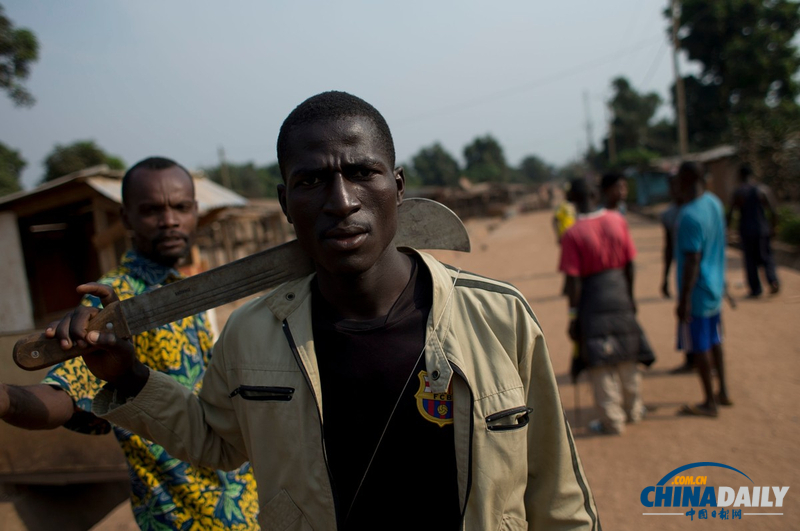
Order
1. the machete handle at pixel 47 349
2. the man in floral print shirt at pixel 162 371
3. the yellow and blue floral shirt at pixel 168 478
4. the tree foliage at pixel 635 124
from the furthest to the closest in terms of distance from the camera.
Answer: the tree foliage at pixel 635 124, the yellow and blue floral shirt at pixel 168 478, the man in floral print shirt at pixel 162 371, the machete handle at pixel 47 349

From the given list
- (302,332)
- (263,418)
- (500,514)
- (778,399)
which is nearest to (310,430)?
(263,418)

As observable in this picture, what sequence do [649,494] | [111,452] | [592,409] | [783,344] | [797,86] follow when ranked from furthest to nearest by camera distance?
[797,86]
[783,344]
[592,409]
[649,494]
[111,452]

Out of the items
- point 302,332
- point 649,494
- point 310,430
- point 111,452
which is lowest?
point 649,494

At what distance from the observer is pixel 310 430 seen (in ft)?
4.31

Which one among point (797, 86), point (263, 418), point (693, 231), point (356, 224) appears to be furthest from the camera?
point (797, 86)

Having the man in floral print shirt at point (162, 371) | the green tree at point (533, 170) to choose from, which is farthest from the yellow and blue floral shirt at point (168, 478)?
the green tree at point (533, 170)

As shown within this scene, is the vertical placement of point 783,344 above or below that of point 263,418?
below

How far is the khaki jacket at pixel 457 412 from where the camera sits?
125 cm

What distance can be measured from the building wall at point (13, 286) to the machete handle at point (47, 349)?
8.06m

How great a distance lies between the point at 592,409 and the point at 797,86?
29.9m

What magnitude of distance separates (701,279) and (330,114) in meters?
3.95

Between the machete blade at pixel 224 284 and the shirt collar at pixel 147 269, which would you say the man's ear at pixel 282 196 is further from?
the shirt collar at pixel 147 269

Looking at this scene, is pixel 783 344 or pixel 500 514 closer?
pixel 500 514

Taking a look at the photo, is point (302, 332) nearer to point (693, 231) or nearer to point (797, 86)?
point (693, 231)
